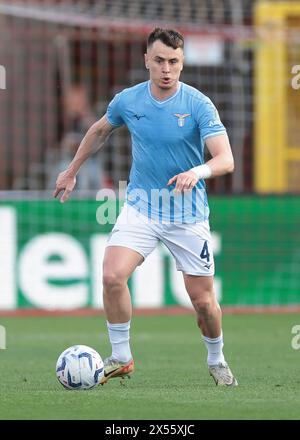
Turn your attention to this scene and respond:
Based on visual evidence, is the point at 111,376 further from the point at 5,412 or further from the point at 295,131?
the point at 295,131

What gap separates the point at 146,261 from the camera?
1625 centimetres

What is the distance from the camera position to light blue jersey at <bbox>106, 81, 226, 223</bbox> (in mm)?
9125

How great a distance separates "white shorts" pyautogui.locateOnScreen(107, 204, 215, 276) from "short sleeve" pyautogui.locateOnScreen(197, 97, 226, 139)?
2.35 feet

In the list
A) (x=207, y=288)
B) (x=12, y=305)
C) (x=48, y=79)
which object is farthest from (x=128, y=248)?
(x=48, y=79)

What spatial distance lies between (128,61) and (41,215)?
263cm

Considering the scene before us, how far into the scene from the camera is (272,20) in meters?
18.3

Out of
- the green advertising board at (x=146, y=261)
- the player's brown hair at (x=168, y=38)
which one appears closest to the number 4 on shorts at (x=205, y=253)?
the player's brown hair at (x=168, y=38)

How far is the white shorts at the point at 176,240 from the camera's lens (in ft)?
30.2

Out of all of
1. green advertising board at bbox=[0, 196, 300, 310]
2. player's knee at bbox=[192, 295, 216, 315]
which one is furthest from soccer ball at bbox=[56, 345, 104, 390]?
green advertising board at bbox=[0, 196, 300, 310]

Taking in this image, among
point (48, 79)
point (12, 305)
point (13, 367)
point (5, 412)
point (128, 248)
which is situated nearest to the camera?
point (5, 412)

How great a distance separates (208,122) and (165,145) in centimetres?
38

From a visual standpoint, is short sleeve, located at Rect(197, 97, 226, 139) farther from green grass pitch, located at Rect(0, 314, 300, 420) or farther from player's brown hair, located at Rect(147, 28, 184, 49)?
green grass pitch, located at Rect(0, 314, 300, 420)

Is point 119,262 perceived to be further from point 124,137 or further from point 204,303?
point 124,137

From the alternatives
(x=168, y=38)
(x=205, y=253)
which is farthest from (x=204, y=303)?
(x=168, y=38)
